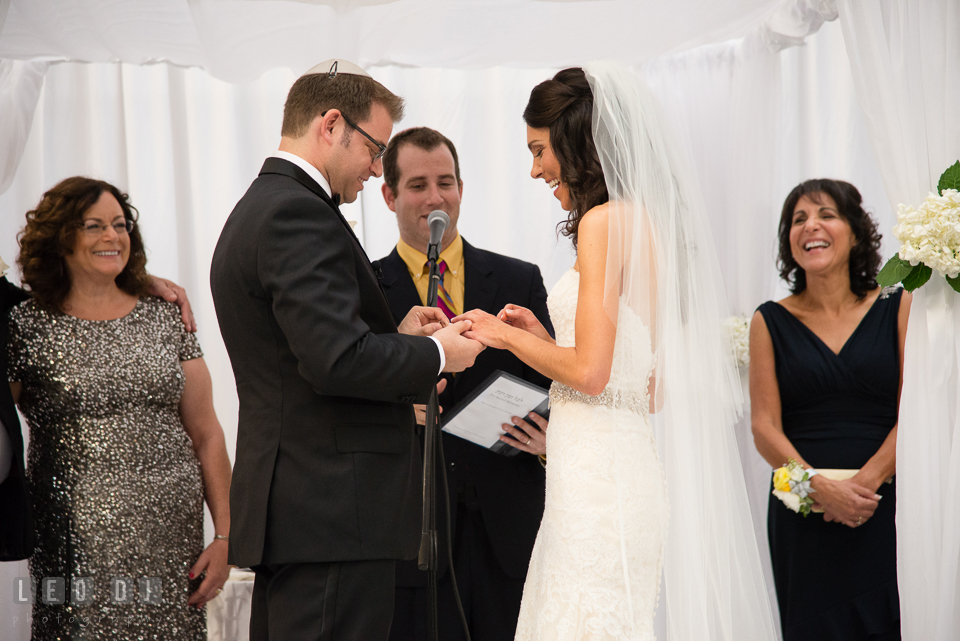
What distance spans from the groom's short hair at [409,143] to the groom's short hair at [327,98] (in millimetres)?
1121

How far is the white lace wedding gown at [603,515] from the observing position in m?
2.18

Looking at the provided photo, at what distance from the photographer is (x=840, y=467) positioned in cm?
324

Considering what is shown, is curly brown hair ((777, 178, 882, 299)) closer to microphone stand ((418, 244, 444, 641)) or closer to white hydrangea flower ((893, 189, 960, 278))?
white hydrangea flower ((893, 189, 960, 278))

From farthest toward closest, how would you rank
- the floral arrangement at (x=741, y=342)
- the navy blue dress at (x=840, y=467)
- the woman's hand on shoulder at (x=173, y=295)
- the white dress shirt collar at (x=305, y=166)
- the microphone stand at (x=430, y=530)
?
1. the floral arrangement at (x=741, y=342)
2. the woman's hand on shoulder at (x=173, y=295)
3. the navy blue dress at (x=840, y=467)
4. the white dress shirt collar at (x=305, y=166)
5. the microphone stand at (x=430, y=530)

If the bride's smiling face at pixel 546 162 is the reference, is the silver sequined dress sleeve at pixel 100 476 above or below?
below

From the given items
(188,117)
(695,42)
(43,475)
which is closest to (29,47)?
(188,117)

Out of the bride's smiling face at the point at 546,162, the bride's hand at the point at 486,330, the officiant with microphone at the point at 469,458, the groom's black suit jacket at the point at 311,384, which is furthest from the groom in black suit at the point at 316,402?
the officiant with microphone at the point at 469,458

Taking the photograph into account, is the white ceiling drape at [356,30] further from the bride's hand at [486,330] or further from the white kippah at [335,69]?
the bride's hand at [486,330]

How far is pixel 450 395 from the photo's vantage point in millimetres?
3025

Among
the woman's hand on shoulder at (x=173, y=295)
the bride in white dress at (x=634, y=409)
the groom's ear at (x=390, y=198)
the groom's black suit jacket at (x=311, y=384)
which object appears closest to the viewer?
the groom's black suit jacket at (x=311, y=384)

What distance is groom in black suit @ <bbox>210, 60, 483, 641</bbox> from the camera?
1.89m

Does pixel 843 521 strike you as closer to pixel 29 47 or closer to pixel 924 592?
pixel 924 592

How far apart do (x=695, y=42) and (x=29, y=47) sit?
9.29 ft

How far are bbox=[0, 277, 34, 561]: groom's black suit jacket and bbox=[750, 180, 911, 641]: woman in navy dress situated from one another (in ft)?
9.17
